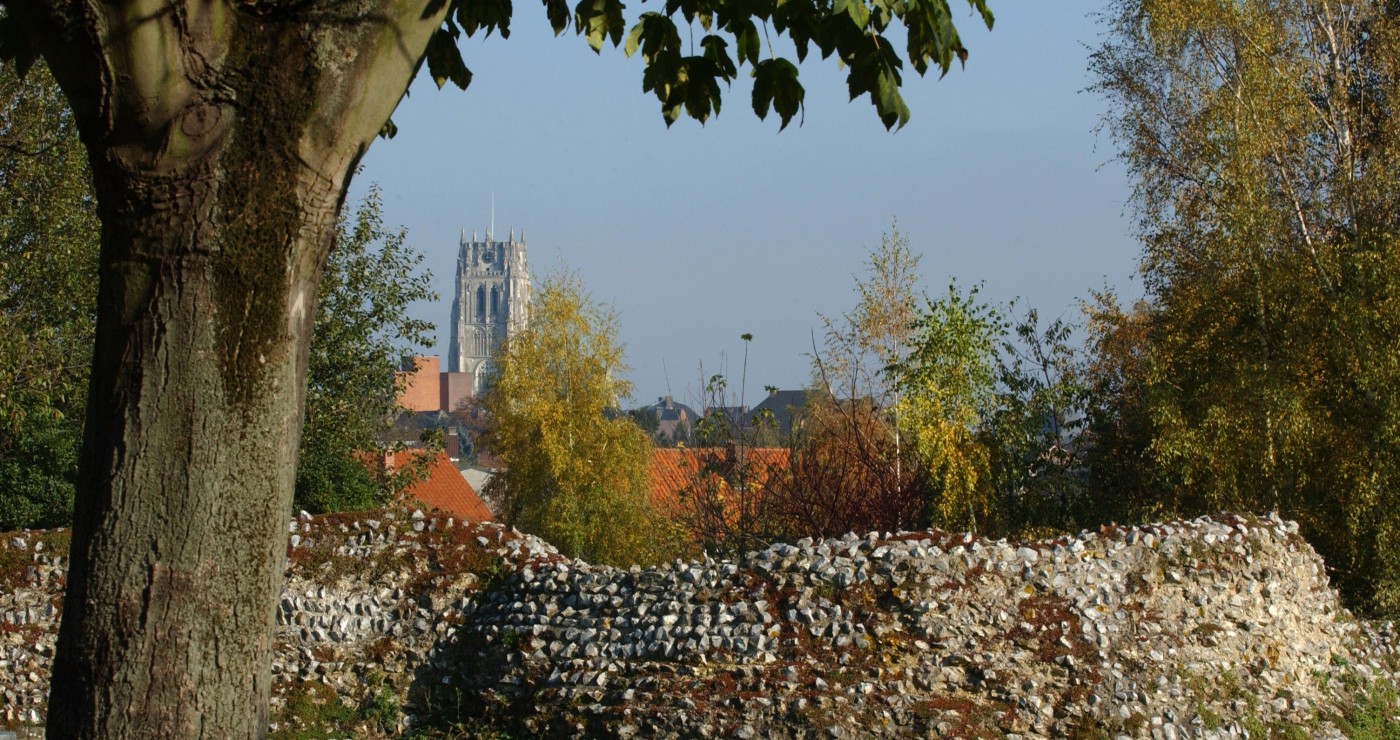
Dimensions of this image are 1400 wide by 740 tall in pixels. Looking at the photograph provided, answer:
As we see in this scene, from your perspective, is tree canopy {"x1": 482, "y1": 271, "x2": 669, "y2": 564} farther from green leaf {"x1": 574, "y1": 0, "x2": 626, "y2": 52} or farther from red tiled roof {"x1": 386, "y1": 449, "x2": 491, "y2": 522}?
green leaf {"x1": 574, "y1": 0, "x2": 626, "y2": 52}

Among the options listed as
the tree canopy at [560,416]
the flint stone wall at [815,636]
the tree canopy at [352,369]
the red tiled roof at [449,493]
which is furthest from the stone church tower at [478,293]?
the flint stone wall at [815,636]

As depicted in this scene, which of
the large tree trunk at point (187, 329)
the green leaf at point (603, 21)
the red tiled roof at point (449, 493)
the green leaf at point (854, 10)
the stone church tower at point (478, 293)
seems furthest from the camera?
the stone church tower at point (478, 293)

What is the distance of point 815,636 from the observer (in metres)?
7.38

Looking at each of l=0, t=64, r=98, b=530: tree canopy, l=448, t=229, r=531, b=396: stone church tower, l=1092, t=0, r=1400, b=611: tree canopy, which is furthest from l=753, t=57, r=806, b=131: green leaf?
l=448, t=229, r=531, b=396: stone church tower

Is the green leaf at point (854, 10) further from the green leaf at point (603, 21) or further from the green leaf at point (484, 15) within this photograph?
the green leaf at point (484, 15)

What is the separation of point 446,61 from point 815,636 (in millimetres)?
4233

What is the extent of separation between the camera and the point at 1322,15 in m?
17.8

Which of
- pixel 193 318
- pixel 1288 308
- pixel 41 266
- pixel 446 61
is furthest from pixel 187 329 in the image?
pixel 41 266

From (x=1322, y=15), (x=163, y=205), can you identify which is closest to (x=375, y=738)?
(x=163, y=205)

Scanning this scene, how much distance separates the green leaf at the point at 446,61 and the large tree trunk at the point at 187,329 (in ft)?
7.24

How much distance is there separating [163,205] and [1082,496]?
1311 cm

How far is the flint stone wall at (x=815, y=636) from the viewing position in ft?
23.2

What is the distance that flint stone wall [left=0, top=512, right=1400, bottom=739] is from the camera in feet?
23.2

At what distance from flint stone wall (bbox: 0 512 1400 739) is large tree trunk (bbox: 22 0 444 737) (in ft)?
14.2
